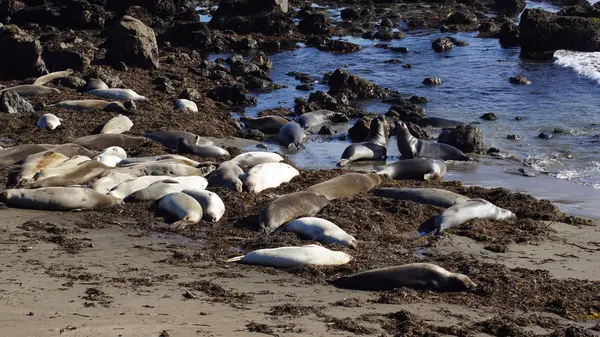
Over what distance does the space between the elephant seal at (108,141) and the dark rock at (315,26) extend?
1441 centimetres

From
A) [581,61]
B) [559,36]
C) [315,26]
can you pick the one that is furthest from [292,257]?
[315,26]

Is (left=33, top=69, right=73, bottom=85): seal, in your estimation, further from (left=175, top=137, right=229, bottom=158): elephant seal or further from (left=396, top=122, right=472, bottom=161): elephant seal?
(left=396, top=122, right=472, bottom=161): elephant seal

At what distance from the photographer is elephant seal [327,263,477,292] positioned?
19.3 ft

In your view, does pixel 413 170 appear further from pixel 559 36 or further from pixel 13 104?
pixel 559 36

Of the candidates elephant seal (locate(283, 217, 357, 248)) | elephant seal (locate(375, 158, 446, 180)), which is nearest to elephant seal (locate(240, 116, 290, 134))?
elephant seal (locate(375, 158, 446, 180))

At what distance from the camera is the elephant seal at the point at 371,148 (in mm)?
11090

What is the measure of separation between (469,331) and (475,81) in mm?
13113

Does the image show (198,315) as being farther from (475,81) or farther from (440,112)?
(475,81)

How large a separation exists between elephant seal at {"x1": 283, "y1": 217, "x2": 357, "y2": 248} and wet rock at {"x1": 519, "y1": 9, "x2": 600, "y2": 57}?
16.2 metres

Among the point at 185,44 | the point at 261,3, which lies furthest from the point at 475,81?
the point at 261,3

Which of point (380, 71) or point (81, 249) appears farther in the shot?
point (380, 71)

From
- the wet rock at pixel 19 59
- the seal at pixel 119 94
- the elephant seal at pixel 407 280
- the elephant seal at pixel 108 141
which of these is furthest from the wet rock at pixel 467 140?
the wet rock at pixel 19 59

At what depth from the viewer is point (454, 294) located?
5922 mm

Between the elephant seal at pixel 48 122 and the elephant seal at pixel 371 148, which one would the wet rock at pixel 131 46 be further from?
the elephant seal at pixel 371 148
